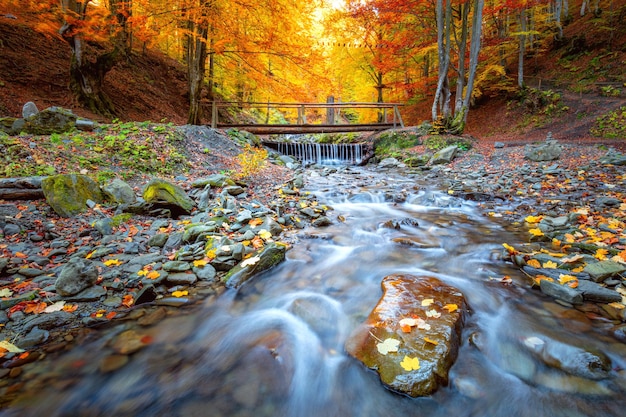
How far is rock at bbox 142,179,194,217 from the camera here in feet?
15.4

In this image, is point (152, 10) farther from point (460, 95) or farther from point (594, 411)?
point (594, 411)

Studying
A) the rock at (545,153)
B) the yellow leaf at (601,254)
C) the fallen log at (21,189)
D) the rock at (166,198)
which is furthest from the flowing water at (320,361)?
the rock at (545,153)

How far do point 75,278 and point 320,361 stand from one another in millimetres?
2356

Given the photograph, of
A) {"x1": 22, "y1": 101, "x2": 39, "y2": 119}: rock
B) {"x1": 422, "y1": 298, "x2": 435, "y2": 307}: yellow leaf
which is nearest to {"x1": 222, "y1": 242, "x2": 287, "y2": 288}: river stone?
{"x1": 422, "y1": 298, "x2": 435, "y2": 307}: yellow leaf

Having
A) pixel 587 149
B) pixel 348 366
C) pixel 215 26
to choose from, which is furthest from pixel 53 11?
pixel 587 149

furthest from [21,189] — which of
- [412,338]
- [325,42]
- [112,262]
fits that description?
[325,42]

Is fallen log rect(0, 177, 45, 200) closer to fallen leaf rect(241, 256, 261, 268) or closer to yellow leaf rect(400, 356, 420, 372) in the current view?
fallen leaf rect(241, 256, 261, 268)

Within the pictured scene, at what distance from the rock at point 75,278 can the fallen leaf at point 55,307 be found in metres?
0.10

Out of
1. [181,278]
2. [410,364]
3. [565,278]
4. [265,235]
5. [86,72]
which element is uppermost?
[86,72]

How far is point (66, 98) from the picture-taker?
10008 millimetres

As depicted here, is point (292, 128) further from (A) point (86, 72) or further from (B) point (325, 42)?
(B) point (325, 42)

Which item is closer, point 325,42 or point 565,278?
point 565,278

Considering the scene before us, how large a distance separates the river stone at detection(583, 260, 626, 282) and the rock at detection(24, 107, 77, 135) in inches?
380

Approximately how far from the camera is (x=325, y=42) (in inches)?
747
